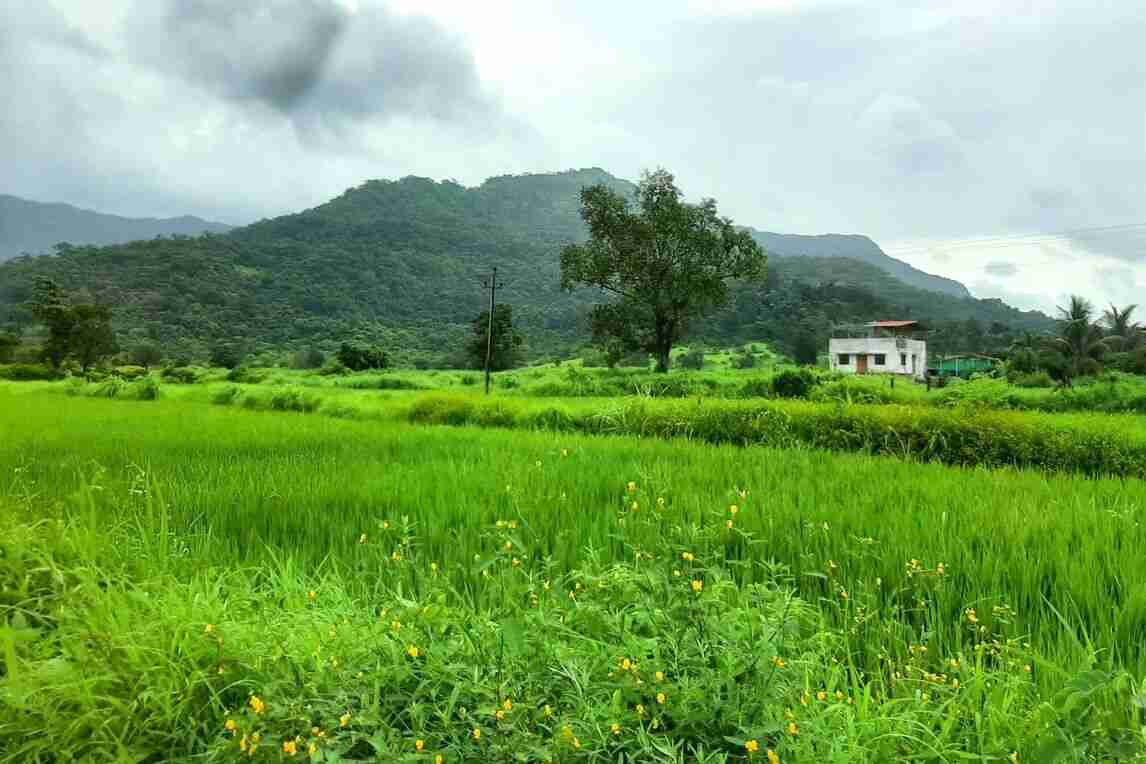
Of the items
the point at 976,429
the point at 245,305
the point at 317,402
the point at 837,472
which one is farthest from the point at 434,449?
the point at 245,305

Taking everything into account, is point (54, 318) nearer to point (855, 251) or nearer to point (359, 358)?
point (359, 358)

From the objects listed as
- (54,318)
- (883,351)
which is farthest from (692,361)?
(54,318)

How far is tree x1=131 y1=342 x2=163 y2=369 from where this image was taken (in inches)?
1825

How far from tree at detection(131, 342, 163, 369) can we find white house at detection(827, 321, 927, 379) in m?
51.0

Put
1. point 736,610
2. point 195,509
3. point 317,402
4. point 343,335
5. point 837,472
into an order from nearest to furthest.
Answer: point 736,610
point 195,509
point 837,472
point 317,402
point 343,335

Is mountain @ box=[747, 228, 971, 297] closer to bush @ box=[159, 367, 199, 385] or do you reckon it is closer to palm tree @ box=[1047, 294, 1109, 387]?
palm tree @ box=[1047, 294, 1109, 387]

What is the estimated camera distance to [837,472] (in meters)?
5.87

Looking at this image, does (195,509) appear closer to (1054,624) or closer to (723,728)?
(723,728)

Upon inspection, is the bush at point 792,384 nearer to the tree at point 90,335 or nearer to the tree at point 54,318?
the tree at point 90,335

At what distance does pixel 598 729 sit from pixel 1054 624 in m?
2.41

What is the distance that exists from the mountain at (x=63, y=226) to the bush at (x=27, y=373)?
10420cm

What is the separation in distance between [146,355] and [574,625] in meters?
55.5

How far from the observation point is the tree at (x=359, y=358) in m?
40.2

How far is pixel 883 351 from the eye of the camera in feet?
148
